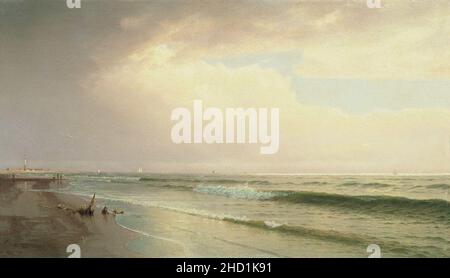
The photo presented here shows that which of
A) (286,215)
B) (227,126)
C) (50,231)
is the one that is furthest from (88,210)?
(286,215)

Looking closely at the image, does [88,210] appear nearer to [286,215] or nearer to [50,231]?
[50,231]

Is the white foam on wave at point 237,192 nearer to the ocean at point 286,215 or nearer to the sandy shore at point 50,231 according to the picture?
the ocean at point 286,215

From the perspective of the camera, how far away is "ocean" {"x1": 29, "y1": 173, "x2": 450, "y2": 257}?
4281mm

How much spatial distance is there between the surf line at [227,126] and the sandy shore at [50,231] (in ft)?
4.36

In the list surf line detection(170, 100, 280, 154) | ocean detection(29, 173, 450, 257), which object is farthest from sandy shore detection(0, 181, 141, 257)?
surf line detection(170, 100, 280, 154)

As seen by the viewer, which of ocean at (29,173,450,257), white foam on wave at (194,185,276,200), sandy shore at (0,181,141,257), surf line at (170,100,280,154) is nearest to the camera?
sandy shore at (0,181,141,257)

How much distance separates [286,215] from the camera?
17.0 feet

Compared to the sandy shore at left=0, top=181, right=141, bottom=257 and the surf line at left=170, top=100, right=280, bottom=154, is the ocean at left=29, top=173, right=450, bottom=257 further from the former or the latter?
the surf line at left=170, top=100, right=280, bottom=154

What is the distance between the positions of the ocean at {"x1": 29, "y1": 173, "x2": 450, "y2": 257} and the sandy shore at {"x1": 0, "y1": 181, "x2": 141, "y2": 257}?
8.5 inches

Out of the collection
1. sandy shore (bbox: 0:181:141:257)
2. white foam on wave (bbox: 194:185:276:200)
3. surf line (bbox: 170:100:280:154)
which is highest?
surf line (bbox: 170:100:280:154)

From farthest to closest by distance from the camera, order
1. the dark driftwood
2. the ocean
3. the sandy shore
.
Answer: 1. the dark driftwood
2. the ocean
3. the sandy shore

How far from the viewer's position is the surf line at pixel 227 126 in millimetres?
4426
